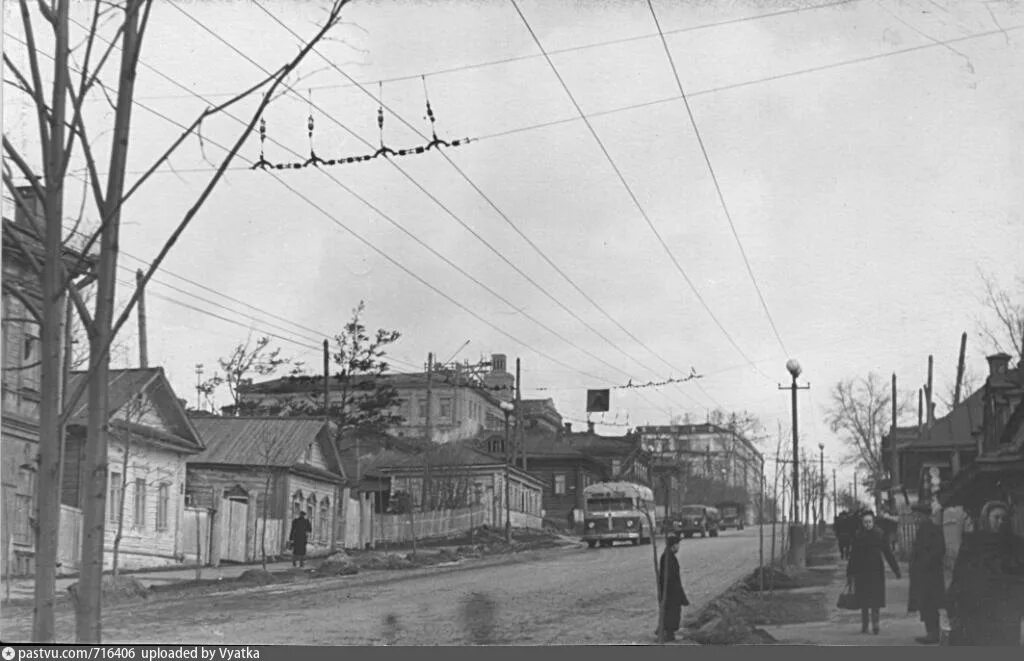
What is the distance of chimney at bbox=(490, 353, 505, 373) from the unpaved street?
93.6 inches

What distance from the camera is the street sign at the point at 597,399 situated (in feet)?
38.2

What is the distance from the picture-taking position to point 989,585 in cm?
884

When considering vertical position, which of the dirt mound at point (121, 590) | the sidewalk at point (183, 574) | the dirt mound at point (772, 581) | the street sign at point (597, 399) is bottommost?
the sidewalk at point (183, 574)

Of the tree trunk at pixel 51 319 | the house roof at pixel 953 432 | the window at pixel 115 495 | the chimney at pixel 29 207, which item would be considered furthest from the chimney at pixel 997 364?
the window at pixel 115 495

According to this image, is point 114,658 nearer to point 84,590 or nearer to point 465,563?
point 84,590

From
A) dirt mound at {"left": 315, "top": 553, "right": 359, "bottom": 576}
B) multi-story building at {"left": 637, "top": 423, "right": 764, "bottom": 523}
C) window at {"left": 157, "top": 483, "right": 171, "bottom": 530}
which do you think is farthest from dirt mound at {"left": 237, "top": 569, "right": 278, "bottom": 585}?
multi-story building at {"left": 637, "top": 423, "right": 764, "bottom": 523}

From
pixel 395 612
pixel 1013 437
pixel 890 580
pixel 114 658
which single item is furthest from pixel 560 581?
pixel 114 658

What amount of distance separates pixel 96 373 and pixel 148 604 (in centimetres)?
806

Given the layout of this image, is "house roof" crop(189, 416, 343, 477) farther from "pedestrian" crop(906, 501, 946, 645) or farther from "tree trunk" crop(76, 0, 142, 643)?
"tree trunk" crop(76, 0, 142, 643)

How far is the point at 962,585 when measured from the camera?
917 cm

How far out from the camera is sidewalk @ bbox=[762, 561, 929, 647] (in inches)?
359

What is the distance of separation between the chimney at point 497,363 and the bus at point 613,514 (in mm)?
8031

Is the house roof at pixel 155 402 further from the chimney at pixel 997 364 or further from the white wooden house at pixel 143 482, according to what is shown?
the chimney at pixel 997 364

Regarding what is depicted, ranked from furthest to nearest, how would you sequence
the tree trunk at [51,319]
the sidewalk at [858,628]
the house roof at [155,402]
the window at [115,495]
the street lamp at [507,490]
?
1. the window at [115,495]
2. the street lamp at [507,490]
3. the house roof at [155,402]
4. the sidewalk at [858,628]
5. the tree trunk at [51,319]
